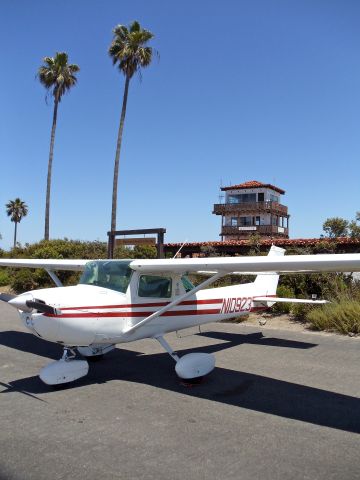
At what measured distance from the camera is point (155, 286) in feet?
22.9

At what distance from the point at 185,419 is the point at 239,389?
4.50ft

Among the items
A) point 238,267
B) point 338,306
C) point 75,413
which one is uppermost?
point 238,267

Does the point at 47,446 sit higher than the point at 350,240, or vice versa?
the point at 350,240

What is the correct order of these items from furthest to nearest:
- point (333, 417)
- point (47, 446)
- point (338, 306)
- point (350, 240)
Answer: point (350, 240) < point (338, 306) < point (333, 417) < point (47, 446)

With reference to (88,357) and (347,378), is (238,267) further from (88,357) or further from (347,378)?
(88,357)

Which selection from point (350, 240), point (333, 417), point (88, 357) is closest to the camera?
point (333, 417)

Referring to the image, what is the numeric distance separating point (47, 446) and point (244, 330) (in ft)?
24.2

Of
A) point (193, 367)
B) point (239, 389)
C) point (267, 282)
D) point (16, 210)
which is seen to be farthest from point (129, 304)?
point (16, 210)

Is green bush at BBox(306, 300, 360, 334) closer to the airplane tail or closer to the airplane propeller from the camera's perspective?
the airplane tail

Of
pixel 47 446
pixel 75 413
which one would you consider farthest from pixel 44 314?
pixel 47 446

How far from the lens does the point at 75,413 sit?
496 centimetres

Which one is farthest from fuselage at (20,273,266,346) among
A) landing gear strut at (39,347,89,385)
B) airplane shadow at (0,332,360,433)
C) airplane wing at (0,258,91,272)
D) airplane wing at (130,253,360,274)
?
airplane wing at (0,258,91,272)

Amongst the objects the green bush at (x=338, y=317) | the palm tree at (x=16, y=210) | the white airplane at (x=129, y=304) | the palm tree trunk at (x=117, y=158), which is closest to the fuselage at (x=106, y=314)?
the white airplane at (x=129, y=304)

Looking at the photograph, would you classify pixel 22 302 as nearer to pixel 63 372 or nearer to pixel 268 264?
Answer: pixel 63 372
